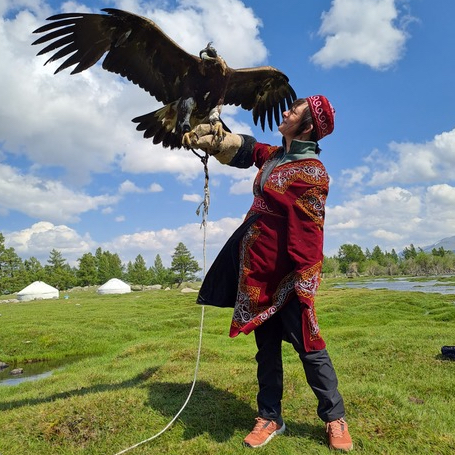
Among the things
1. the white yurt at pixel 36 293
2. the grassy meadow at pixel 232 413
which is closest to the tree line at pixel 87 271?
the white yurt at pixel 36 293

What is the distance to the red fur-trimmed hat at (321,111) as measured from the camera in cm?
388

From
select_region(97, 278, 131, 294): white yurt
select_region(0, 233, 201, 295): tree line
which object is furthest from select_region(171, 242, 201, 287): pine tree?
select_region(97, 278, 131, 294): white yurt

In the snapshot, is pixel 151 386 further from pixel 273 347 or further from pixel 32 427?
pixel 273 347

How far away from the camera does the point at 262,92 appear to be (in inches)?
278

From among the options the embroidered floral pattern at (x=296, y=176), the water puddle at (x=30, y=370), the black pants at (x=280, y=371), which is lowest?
the water puddle at (x=30, y=370)

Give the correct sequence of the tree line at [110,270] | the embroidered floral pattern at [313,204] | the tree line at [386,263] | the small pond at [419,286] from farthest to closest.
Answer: the tree line at [386,263] → the tree line at [110,270] → the small pond at [419,286] → the embroidered floral pattern at [313,204]

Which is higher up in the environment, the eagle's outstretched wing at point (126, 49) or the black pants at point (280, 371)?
the eagle's outstretched wing at point (126, 49)

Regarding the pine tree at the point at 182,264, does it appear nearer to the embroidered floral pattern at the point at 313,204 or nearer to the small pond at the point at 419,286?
the small pond at the point at 419,286

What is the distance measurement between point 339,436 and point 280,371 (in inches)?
30.6

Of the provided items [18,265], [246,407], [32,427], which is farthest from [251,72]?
[18,265]

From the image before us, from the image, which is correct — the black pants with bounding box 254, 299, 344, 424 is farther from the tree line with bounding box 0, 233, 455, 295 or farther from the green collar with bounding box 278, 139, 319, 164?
the tree line with bounding box 0, 233, 455, 295

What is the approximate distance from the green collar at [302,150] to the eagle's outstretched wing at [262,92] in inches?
111

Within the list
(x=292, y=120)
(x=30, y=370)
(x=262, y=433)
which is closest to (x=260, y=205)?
(x=292, y=120)

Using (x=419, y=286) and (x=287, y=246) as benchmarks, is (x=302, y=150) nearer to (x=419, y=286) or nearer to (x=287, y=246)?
(x=287, y=246)
